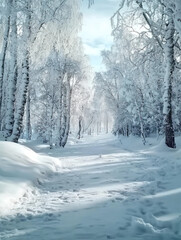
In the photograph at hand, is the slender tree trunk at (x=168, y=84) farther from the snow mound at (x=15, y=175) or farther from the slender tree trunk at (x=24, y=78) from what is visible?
the snow mound at (x=15, y=175)

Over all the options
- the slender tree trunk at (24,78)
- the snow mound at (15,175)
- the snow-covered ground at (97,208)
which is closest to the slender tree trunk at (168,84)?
the snow-covered ground at (97,208)

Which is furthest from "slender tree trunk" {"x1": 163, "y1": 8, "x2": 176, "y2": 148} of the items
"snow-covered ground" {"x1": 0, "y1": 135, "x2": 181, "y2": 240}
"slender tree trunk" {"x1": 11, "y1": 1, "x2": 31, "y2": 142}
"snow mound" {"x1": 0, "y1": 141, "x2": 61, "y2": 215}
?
"snow mound" {"x1": 0, "y1": 141, "x2": 61, "y2": 215}

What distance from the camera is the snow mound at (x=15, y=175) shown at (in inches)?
224

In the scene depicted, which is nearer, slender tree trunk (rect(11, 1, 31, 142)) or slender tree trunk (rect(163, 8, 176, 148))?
slender tree trunk (rect(11, 1, 31, 142))

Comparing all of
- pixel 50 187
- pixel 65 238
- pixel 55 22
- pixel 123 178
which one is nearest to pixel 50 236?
pixel 65 238

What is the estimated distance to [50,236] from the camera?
3.89 metres

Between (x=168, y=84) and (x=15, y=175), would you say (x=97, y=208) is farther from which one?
(x=168, y=84)

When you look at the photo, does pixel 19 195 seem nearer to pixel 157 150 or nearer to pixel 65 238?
pixel 65 238

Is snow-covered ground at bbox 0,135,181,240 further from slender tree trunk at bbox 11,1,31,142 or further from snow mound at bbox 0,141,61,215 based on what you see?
slender tree trunk at bbox 11,1,31,142

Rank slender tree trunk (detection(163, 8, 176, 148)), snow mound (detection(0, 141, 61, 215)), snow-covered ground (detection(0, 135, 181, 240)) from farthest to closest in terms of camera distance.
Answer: slender tree trunk (detection(163, 8, 176, 148))
snow mound (detection(0, 141, 61, 215))
snow-covered ground (detection(0, 135, 181, 240))

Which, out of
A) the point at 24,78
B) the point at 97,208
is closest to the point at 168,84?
the point at 24,78

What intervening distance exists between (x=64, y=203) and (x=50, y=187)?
1.76 meters

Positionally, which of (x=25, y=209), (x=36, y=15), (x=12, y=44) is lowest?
(x=25, y=209)

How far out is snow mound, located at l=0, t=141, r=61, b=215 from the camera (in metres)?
5.68
